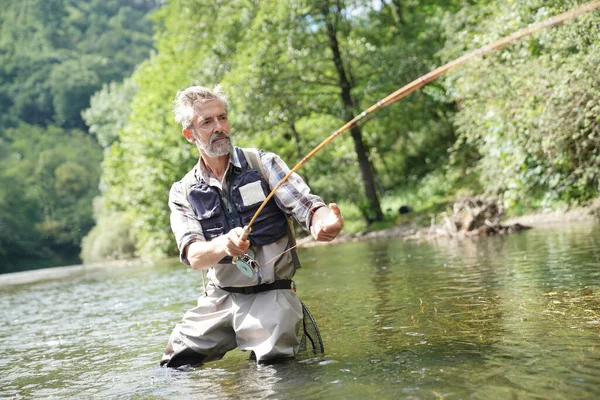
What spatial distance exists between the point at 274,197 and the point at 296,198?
24cm

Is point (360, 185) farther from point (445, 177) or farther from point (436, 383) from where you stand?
point (436, 383)

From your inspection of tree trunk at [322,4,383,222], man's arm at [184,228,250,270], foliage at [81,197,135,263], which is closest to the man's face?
man's arm at [184,228,250,270]

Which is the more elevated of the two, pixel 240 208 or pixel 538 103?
pixel 538 103

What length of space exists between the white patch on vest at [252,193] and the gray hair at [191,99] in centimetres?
58

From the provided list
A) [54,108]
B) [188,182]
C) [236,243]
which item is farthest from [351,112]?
[54,108]

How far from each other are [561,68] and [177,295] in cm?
676

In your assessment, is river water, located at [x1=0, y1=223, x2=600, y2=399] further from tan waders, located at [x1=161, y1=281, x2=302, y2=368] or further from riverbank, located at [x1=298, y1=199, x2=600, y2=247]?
riverbank, located at [x1=298, y1=199, x2=600, y2=247]

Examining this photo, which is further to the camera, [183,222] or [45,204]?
[45,204]

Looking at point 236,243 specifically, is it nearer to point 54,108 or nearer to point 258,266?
point 258,266

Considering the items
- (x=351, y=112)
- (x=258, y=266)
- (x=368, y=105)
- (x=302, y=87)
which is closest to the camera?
(x=258, y=266)

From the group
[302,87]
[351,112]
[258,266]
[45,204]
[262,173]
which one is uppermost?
[302,87]

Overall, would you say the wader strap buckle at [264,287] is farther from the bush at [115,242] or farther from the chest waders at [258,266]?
the bush at [115,242]

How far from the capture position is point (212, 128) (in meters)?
4.79

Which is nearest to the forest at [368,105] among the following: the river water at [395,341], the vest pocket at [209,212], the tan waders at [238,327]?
the river water at [395,341]
